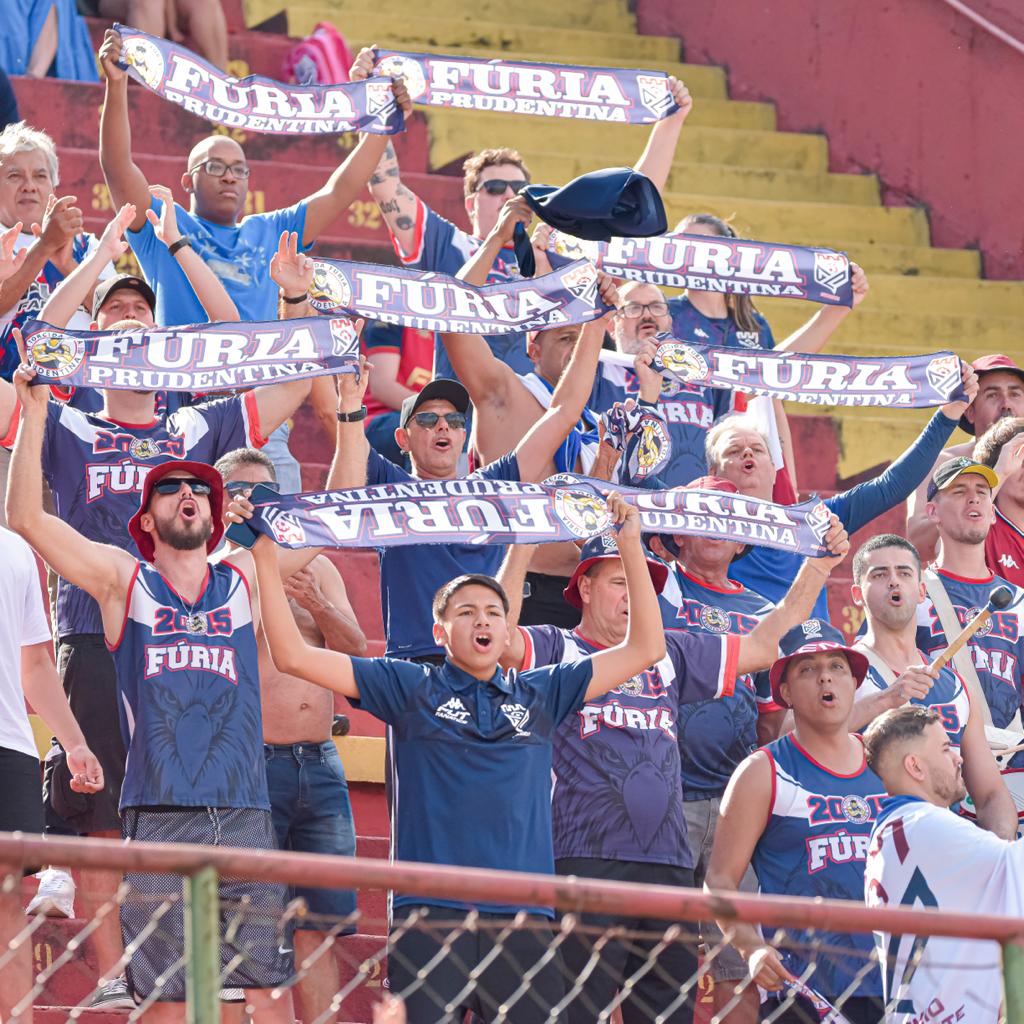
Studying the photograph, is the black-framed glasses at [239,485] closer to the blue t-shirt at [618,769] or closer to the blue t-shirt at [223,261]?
the blue t-shirt at [618,769]

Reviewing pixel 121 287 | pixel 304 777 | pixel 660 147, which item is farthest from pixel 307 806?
pixel 660 147

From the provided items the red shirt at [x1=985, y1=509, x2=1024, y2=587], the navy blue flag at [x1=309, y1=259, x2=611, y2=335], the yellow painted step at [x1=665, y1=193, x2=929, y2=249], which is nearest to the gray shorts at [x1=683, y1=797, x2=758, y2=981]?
the navy blue flag at [x1=309, y1=259, x2=611, y2=335]

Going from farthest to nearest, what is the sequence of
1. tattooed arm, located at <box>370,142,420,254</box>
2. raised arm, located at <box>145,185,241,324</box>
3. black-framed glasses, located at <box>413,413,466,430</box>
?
tattooed arm, located at <box>370,142,420,254</box> → raised arm, located at <box>145,185,241,324</box> → black-framed glasses, located at <box>413,413,466,430</box>

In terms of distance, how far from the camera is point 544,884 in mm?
3631

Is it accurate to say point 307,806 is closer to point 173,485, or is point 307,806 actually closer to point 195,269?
point 173,485

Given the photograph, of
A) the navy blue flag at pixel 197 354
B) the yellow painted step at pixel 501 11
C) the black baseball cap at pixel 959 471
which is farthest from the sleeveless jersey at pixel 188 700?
the yellow painted step at pixel 501 11

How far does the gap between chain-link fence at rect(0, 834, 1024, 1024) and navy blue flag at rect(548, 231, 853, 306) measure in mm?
2387

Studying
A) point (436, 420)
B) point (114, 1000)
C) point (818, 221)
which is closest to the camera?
point (114, 1000)

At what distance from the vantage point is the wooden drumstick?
6.91m

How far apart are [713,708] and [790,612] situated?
0.40m

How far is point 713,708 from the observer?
687 cm

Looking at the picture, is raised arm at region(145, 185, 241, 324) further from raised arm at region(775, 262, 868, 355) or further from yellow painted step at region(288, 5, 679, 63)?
yellow painted step at region(288, 5, 679, 63)

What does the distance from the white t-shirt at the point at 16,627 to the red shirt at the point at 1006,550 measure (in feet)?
11.7

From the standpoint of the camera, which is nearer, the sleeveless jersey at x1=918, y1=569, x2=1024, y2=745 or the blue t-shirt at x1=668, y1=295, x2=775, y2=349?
the sleeveless jersey at x1=918, y1=569, x2=1024, y2=745
